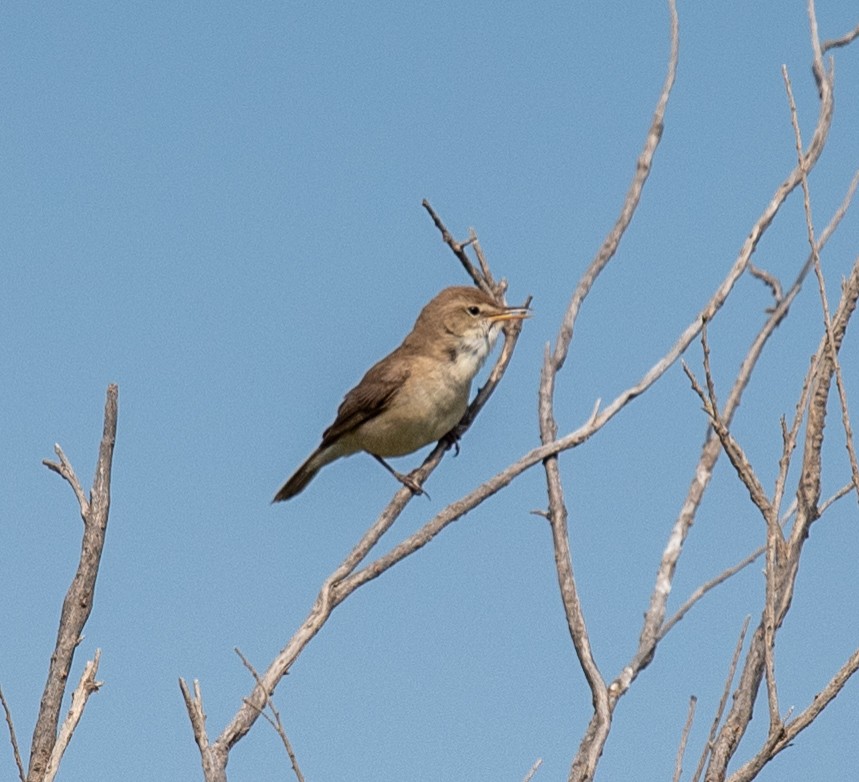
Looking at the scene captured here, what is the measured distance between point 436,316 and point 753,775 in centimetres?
367

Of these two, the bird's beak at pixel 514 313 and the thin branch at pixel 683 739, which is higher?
the bird's beak at pixel 514 313

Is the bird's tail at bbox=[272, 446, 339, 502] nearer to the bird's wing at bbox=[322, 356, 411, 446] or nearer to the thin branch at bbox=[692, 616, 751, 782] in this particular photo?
the bird's wing at bbox=[322, 356, 411, 446]

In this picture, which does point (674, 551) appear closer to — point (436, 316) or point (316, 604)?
point (316, 604)

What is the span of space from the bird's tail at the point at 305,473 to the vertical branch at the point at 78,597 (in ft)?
9.58

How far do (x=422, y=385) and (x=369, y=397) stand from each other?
42 centimetres

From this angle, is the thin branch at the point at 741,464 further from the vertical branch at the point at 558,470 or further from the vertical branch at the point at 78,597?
the vertical branch at the point at 78,597

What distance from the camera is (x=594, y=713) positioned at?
4.35 m

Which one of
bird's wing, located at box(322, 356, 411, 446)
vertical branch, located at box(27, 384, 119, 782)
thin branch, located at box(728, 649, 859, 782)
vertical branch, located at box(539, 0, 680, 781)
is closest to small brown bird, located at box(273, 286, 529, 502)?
bird's wing, located at box(322, 356, 411, 446)

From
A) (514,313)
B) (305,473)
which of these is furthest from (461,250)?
(305,473)

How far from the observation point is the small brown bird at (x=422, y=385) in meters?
6.54

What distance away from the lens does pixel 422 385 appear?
6.71 meters

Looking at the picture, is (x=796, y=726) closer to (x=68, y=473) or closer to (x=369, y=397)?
(x=68, y=473)

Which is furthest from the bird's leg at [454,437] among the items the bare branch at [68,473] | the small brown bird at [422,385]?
the bare branch at [68,473]

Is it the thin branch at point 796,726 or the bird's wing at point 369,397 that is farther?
the bird's wing at point 369,397
